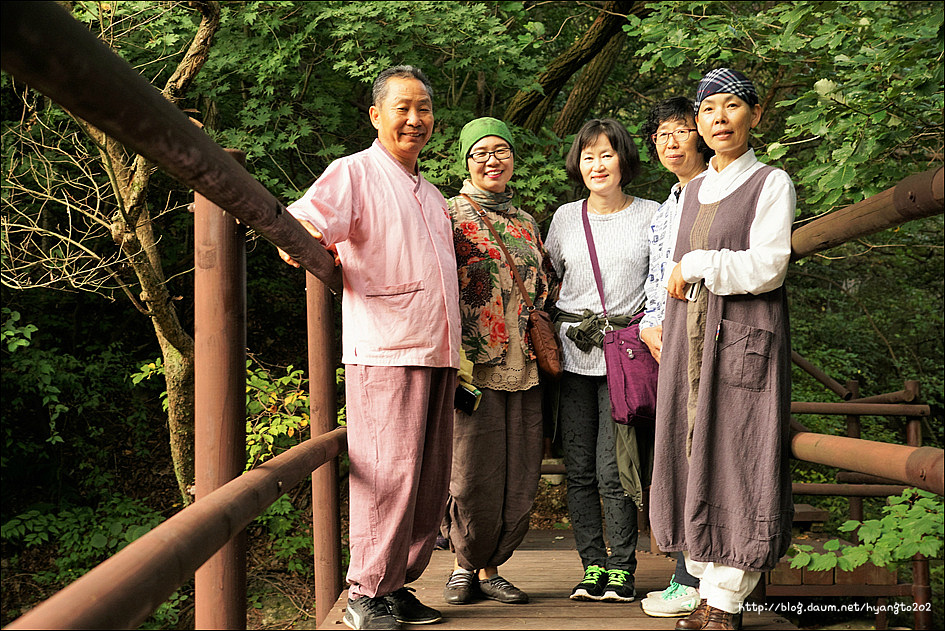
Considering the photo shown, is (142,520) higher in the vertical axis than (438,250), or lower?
lower

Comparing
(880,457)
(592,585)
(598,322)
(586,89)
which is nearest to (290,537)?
(586,89)

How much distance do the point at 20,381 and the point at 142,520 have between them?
173 cm

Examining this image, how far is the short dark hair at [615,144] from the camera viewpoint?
10.1ft

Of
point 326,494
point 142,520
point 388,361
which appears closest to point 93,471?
point 142,520

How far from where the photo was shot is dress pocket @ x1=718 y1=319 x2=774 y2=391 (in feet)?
7.04

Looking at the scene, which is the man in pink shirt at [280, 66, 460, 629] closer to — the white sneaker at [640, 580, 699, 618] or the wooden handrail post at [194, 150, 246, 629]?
the wooden handrail post at [194, 150, 246, 629]

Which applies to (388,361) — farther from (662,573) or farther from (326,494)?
(662,573)

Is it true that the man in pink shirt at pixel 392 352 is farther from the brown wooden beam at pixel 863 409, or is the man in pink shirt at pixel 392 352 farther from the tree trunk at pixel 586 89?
the tree trunk at pixel 586 89

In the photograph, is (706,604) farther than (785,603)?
No

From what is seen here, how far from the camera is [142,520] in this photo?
7.73m

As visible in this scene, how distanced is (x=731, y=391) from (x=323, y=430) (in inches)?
53.3

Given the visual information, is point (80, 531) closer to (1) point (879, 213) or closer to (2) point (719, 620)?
(2) point (719, 620)

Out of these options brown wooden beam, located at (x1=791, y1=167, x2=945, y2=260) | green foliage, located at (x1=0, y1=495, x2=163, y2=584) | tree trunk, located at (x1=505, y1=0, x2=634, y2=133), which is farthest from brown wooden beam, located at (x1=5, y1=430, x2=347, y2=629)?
green foliage, located at (x1=0, y1=495, x2=163, y2=584)

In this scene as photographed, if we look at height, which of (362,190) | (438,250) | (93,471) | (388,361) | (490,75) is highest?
(490,75)
